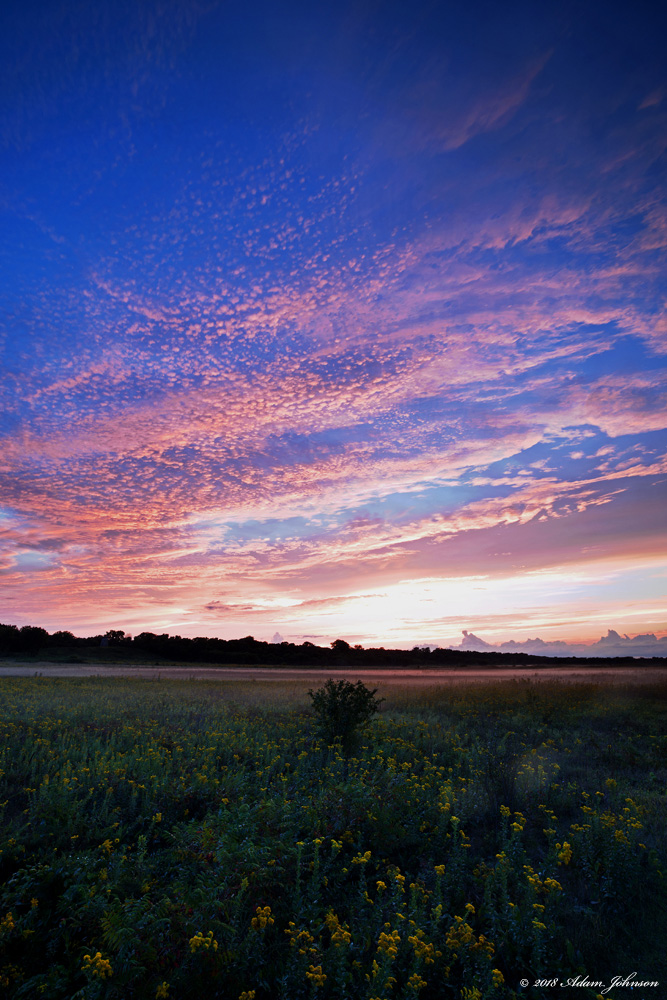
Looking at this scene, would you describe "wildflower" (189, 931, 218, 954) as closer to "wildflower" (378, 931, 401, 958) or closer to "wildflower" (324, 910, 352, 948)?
"wildflower" (324, 910, 352, 948)

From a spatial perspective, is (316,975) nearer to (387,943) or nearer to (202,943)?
(387,943)

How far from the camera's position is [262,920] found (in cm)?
489

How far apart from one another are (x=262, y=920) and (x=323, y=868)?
186 cm

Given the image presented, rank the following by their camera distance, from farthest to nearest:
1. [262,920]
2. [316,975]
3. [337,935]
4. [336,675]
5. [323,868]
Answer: [336,675] → [323,868] → [262,920] → [337,935] → [316,975]

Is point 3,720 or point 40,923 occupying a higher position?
point 3,720

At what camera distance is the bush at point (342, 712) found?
12.4 m

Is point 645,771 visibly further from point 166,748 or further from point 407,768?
point 166,748

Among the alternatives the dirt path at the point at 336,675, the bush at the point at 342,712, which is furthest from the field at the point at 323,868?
the dirt path at the point at 336,675

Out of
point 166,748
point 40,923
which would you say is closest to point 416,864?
point 40,923

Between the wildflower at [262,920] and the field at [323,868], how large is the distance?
0.08 metres

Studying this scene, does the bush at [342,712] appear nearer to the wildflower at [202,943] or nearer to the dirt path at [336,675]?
the wildflower at [202,943]

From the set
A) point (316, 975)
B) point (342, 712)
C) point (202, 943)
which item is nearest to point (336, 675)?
→ point (342, 712)

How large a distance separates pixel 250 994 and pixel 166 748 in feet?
26.9

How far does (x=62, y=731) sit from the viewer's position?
1253 cm
